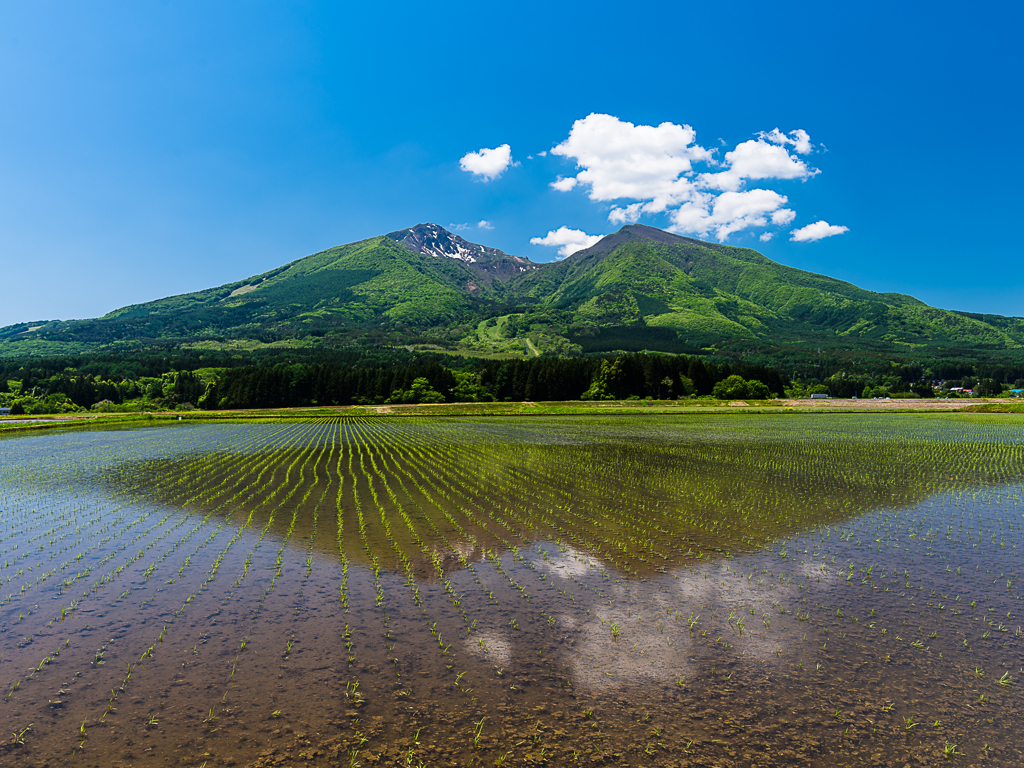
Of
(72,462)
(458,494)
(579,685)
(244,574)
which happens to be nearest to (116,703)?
(244,574)

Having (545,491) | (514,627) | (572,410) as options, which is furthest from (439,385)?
(514,627)

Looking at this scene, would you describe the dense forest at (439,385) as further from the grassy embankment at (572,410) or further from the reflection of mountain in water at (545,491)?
the reflection of mountain in water at (545,491)

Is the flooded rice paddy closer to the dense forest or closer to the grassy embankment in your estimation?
the grassy embankment

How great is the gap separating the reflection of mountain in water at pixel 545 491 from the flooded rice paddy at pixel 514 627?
23 centimetres

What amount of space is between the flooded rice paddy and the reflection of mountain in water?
0.23 meters

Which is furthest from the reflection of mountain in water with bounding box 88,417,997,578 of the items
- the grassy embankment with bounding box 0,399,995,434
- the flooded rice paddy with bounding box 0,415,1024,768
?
the grassy embankment with bounding box 0,399,995,434

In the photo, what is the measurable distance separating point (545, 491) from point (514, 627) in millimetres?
14764

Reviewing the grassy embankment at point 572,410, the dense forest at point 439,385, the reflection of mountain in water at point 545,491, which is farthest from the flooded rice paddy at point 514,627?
the dense forest at point 439,385

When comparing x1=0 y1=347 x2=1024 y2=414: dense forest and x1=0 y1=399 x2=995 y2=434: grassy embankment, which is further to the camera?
x1=0 y1=347 x2=1024 y2=414: dense forest

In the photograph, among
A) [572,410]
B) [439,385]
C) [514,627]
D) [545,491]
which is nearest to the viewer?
[514,627]

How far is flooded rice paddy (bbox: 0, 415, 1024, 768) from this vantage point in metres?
7.36

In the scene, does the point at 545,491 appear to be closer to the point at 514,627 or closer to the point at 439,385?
the point at 514,627

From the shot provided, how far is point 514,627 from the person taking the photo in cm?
1070

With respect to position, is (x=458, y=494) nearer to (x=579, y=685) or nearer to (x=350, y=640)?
(x=350, y=640)
